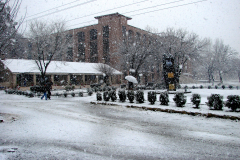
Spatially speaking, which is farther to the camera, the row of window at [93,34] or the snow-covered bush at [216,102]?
the row of window at [93,34]

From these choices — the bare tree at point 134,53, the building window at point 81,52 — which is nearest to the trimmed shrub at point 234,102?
the bare tree at point 134,53

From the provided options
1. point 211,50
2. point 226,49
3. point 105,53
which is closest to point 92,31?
point 105,53

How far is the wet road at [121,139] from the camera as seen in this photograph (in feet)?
14.5

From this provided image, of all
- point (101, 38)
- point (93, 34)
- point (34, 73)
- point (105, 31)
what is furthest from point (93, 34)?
point (34, 73)

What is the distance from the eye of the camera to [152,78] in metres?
64.2

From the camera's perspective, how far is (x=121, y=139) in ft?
18.1

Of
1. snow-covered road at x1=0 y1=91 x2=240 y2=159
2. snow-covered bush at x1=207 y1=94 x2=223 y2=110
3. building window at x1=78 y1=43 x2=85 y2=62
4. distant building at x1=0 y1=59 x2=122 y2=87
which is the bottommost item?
snow-covered road at x1=0 y1=91 x2=240 y2=159

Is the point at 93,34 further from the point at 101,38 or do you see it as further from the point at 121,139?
the point at 121,139

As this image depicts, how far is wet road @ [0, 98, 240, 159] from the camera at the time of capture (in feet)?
14.5

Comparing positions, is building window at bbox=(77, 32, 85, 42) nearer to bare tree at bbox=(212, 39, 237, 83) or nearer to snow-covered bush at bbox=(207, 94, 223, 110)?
bare tree at bbox=(212, 39, 237, 83)

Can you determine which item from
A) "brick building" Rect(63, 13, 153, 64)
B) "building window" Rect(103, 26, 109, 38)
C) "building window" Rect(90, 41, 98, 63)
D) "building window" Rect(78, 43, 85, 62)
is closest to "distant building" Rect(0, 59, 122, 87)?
"brick building" Rect(63, 13, 153, 64)

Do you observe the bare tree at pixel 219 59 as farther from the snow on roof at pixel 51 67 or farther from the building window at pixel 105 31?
the snow on roof at pixel 51 67

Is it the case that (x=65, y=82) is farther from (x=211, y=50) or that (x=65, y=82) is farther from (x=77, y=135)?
(x=211, y=50)

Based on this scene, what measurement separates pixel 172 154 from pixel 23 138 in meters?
4.17
